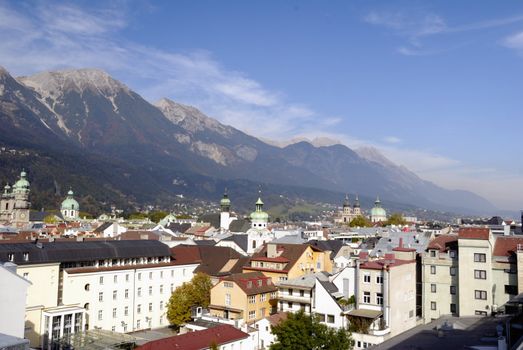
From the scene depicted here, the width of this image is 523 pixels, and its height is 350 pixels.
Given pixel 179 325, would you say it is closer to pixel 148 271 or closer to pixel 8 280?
pixel 148 271

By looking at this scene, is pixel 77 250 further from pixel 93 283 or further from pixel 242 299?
pixel 242 299

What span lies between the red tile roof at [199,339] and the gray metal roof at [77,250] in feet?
64.2

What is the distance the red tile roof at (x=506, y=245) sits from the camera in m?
53.6

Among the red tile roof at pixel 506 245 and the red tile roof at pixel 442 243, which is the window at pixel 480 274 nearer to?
the red tile roof at pixel 506 245

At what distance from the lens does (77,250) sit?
59.4 m

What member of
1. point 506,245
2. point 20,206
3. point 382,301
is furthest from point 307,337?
point 20,206

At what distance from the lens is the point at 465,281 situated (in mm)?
53250

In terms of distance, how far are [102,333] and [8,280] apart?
16.3 meters

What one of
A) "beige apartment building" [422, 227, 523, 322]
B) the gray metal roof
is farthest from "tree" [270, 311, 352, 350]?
the gray metal roof

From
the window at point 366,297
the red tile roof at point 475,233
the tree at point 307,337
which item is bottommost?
the tree at point 307,337

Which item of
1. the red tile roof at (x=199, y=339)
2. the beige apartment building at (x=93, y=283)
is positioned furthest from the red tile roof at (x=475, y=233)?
the beige apartment building at (x=93, y=283)

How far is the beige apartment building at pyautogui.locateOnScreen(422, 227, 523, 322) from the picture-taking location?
2057 inches

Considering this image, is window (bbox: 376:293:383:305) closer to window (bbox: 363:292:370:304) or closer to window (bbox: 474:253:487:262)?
window (bbox: 363:292:370:304)

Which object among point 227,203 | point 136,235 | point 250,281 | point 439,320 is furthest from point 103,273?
point 227,203
